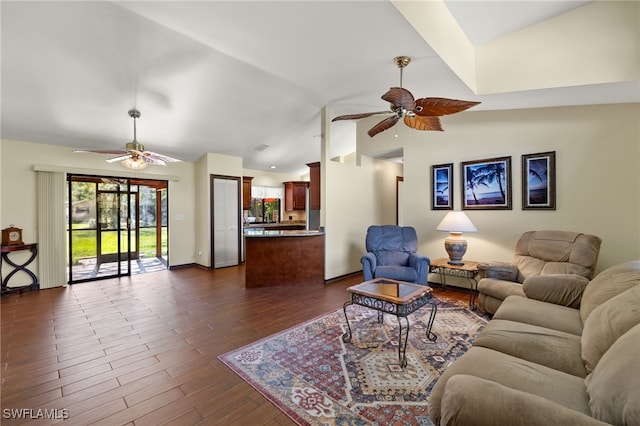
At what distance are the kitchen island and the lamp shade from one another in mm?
2081

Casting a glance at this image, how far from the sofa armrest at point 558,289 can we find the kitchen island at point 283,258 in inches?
123

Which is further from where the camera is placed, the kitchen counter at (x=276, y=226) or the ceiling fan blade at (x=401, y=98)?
the kitchen counter at (x=276, y=226)

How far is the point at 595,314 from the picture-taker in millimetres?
1681

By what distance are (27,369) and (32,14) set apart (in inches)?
122

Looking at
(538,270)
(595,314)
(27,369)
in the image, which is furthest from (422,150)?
(27,369)

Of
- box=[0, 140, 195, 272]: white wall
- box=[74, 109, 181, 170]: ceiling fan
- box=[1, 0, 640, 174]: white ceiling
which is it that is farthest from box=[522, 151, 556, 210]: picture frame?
box=[0, 140, 195, 272]: white wall

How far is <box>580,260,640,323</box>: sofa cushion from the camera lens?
71.7 inches

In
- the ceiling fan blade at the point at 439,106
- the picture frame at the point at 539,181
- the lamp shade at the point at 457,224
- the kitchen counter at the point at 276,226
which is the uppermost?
the ceiling fan blade at the point at 439,106

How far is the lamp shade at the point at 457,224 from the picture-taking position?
3.92 metres

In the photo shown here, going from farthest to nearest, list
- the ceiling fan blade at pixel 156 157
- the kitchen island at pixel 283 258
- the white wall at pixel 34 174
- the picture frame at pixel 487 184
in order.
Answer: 1. the kitchen island at pixel 283 258
2. the white wall at pixel 34 174
3. the picture frame at pixel 487 184
4. the ceiling fan blade at pixel 156 157

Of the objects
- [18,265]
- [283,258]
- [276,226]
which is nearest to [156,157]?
[283,258]

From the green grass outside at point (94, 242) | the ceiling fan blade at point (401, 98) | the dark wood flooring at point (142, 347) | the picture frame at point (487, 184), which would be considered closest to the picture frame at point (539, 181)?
the picture frame at point (487, 184)

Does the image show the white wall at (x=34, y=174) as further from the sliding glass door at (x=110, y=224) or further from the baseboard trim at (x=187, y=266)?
the sliding glass door at (x=110, y=224)

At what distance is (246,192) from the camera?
7.54 meters
